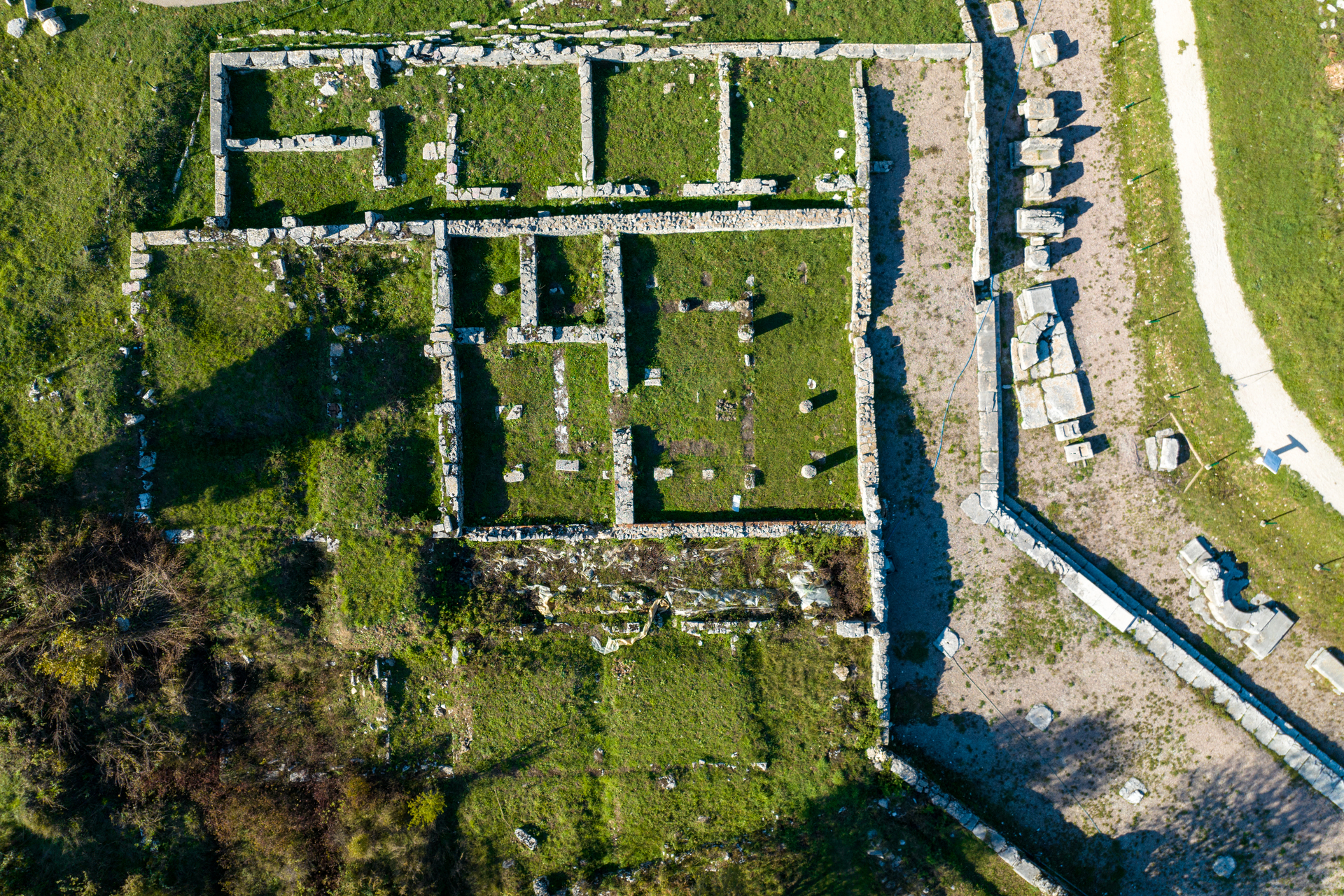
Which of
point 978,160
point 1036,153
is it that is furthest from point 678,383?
point 1036,153

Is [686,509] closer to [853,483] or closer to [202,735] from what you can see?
[853,483]

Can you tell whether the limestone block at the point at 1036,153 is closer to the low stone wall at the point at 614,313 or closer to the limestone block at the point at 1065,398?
the limestone block at the point at 1065,398

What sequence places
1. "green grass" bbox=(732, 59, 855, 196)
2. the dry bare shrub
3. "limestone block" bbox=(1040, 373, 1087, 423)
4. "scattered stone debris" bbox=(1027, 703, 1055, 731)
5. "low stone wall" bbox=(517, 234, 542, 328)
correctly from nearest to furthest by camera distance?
the dry bare shrub → "low stone wall" bbox=(517, 234, 542, 328) → "green grass" bbox=(732, 59, 855, 196) → "limestone block" bbox=(1040, 373, 1087, 423) → "scattered stone debris" bbox=(1027, 703, 1055, 731)

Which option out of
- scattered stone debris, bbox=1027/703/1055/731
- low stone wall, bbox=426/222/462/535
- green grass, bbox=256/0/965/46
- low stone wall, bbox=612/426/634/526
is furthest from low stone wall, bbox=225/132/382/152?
scattered stone debris, bbox=1027/703/1055/731

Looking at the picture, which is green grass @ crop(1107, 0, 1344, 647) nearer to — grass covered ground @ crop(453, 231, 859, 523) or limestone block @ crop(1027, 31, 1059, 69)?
limestone block @ crop(1027, 31, 1059, 69)

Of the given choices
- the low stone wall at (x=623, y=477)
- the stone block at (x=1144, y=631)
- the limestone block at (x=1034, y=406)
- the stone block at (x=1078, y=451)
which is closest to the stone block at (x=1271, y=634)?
the stone block at (x=1144, y=631)

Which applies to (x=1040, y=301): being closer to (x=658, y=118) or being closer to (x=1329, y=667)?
(x=658, y=118)

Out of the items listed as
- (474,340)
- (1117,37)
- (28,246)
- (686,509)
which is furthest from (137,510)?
(1117,37)
